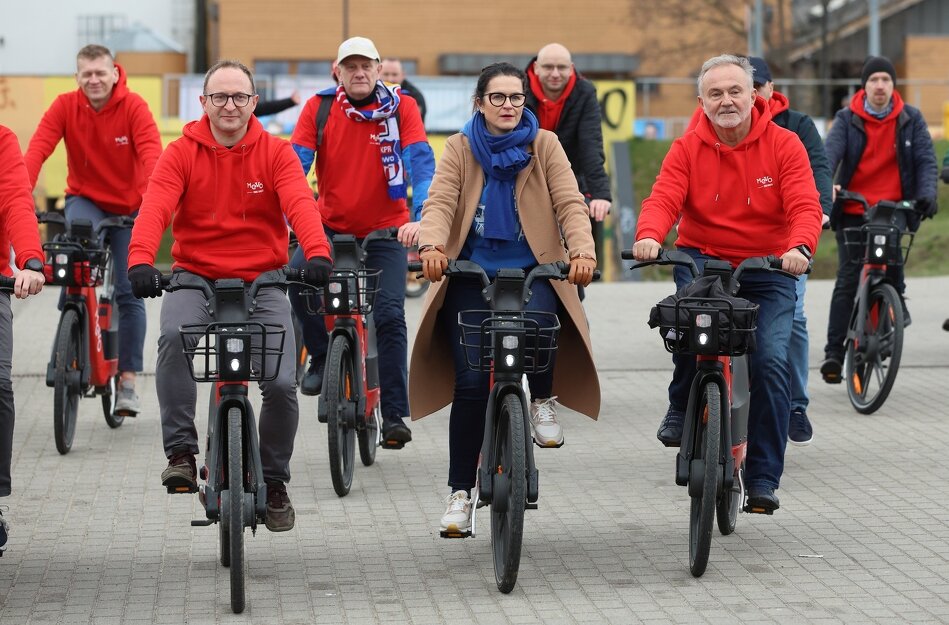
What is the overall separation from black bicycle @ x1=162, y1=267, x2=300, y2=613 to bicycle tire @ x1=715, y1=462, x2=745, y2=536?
6.00 ft

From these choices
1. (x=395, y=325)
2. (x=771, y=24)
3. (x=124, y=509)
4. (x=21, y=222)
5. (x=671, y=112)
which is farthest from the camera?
(x=771, y=24)

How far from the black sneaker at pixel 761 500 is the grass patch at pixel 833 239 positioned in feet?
56.0

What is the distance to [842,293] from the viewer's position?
34.4 ft

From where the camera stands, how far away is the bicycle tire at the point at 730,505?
6570mm

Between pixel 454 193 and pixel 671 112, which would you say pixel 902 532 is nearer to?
pixel 454 193

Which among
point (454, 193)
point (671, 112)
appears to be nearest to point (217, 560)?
point (454, 193)

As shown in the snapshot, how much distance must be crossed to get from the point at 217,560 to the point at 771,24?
49.8 metres

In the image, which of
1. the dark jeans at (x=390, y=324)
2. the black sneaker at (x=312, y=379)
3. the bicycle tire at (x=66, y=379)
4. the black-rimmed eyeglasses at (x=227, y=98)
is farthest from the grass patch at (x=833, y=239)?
the black-rimmed eyeglasses at (x=227, y=98)

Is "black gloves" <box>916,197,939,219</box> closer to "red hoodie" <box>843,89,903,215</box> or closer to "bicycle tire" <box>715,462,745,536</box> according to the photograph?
"red hoodie" <box>843,89,903,215</box>

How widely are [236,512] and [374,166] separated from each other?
10.5ft

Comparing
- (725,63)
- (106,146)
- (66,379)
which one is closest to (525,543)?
(725,63)

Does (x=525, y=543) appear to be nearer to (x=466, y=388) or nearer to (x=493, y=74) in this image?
(x=466, y=388)

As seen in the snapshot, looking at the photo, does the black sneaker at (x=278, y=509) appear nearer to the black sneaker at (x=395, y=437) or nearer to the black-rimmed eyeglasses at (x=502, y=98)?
the black-rimmed eyeglasses at (x=502, y=98)

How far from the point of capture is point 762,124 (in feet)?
21.8
